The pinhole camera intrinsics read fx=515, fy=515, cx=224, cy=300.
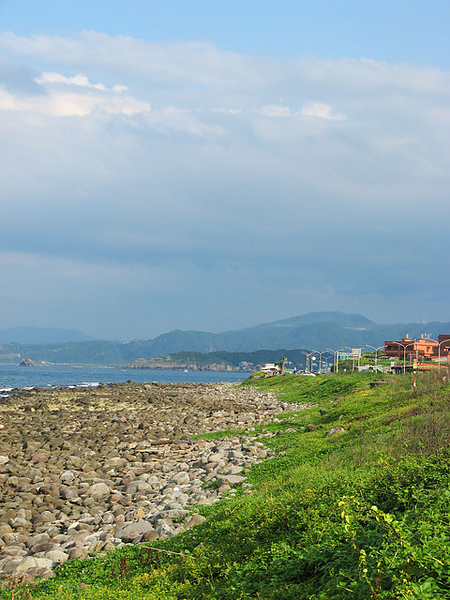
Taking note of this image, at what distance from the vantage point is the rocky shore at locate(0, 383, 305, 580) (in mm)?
10984

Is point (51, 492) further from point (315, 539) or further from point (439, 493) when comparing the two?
point (439, 493)

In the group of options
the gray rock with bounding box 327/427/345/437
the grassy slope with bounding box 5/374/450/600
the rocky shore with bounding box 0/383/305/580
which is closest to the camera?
the grassy slope with bounding box 5/374/450/600

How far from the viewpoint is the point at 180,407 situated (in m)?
42.9

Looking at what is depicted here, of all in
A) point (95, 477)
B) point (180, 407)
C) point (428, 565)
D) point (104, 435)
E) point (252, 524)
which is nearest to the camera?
point (428, 565)

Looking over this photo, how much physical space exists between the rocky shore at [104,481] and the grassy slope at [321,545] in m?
1.25

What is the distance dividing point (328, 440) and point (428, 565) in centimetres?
1178

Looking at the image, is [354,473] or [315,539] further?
[354,473]

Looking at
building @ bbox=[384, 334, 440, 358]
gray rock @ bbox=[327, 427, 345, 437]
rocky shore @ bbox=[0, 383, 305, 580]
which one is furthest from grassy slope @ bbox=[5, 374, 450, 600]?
building @ bbox=[384, 334, 440, 358]

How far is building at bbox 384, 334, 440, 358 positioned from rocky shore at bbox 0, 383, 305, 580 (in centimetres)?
6049

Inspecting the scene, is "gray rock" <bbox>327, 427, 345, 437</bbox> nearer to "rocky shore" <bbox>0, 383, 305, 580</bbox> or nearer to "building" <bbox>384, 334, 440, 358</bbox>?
"rocky shore" <bbox>0, 383, 305, 580</bbox>

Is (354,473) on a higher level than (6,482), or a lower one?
higher

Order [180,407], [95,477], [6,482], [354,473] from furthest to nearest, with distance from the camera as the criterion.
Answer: [180,407] < [95,477] < [6,482] < [354,473]

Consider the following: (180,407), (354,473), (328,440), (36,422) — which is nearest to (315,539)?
(354,473)

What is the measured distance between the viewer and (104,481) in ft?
55.1
